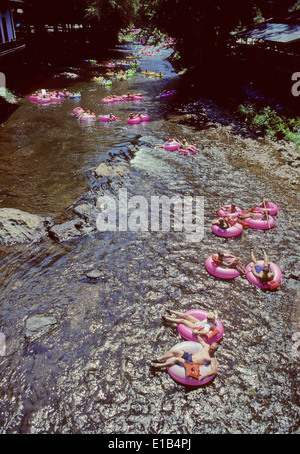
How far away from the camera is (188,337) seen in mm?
6777

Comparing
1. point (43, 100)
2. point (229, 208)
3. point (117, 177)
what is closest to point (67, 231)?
point (117, 177)

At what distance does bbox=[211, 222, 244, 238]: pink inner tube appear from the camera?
10.1m

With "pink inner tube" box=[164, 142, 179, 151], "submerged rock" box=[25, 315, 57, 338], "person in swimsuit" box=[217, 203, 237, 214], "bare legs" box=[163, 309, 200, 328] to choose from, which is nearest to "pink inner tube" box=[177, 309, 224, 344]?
"bare legs" box=[163, 309, 200, 328]

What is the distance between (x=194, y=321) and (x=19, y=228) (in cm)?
632

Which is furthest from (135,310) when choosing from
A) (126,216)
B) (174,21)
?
(174,21)

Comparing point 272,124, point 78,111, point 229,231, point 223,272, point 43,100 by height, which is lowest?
point 223,272

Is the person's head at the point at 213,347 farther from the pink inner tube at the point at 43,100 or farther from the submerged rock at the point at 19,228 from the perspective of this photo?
the pink inner tube at the point at 43,100

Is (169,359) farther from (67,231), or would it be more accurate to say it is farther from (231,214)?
(231,214)

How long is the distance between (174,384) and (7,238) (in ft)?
21.9

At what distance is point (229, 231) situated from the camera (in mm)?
10086

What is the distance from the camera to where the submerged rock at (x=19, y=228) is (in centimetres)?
935

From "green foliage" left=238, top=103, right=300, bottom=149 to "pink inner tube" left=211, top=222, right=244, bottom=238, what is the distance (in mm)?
8999

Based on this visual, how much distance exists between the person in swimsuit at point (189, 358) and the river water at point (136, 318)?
29 centimetres
